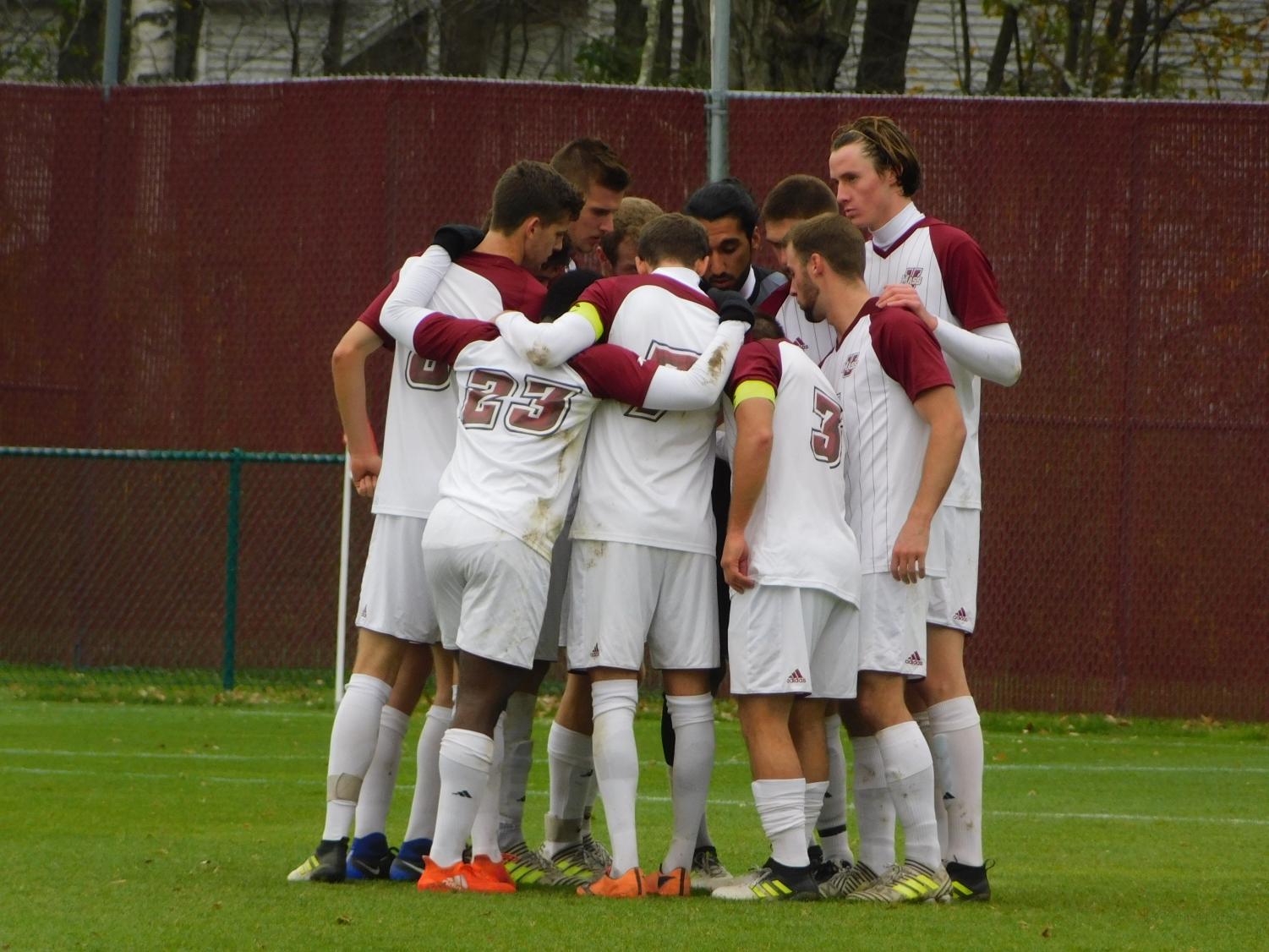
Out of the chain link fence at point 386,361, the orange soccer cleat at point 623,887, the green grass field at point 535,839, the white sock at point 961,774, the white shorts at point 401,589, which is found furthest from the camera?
the chain link fence at point 386,361

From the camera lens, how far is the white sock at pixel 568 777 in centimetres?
593

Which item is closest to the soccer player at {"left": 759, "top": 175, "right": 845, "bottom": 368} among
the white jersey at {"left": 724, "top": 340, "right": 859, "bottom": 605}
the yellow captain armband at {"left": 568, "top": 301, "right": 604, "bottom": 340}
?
the white jersey at {"left": 724, "top": 340, "right": 859, "bottom": 605}

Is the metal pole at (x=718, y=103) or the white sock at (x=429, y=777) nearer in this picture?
the white sock at (x=429, y=777)

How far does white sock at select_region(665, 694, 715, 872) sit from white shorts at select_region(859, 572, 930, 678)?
1.59ft

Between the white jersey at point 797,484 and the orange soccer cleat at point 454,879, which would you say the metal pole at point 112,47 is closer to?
the white jersey at point 797,484

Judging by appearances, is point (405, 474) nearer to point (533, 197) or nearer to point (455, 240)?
point (455, 240)

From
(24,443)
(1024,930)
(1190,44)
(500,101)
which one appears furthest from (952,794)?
(1190,44)

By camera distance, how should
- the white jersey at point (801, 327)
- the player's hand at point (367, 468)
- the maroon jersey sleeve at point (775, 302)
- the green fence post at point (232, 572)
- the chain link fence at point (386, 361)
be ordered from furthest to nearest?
the green fence post at point (232, 572), the chain link fence at point (386, 361), the maroon jersey sleeve at point (775, 302), the white jersey at point (801, 327), the player's hand at point (367, 468)

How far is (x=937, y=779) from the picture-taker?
5727 millimetres

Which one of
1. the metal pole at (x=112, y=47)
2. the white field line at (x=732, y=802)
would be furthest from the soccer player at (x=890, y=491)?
the metal pole at (x=112, y=47)

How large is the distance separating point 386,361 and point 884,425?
6.59 meters

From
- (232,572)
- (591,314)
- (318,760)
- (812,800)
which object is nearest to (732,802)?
(318,760)

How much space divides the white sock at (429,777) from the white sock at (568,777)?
1.17 feet

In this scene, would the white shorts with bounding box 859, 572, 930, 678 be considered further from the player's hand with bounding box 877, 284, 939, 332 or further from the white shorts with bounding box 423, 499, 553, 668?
the white shorts with bounding box 423, 499, 553, 668
